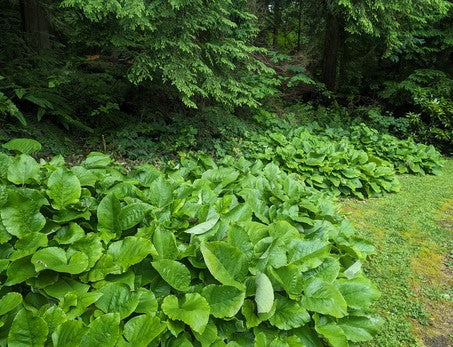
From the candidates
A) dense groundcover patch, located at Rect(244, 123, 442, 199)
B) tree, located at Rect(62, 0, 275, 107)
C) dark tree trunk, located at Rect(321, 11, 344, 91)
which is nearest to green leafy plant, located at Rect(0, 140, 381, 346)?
tree, located at Rect(62, 0, 275, 107)

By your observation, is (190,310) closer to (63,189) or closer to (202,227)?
(202,227)

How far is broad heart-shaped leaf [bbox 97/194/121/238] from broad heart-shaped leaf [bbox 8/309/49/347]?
0.74m

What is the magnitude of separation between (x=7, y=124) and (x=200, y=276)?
3560mm

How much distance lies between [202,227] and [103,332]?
97 centimetres

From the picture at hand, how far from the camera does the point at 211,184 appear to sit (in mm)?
3477

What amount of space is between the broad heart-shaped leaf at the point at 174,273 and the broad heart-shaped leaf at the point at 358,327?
1017mm

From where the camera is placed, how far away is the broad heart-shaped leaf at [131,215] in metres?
2.39

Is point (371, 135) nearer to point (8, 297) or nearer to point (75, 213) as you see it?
point (75, 213)

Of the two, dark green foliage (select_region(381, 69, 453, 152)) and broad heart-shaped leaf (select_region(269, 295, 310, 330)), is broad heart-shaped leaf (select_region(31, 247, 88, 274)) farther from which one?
dark green foliage (select_region(381, 69, 453, 152))

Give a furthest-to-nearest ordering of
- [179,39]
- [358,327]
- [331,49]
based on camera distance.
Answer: [331,49], [179,39], [358,327]

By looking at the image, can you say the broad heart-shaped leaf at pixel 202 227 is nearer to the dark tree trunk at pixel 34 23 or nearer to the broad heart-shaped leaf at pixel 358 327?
the broad heart-shaped leaf at pixel 358 327

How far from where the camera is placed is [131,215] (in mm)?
2412

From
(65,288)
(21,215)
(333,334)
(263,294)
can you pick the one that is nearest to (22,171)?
(21,215)

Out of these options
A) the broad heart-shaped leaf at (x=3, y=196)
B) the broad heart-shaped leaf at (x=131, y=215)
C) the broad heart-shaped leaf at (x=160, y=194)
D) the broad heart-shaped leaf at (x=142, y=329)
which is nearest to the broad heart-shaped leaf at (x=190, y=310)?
the broad heart-shaped leaf at (x=142, y=329)
